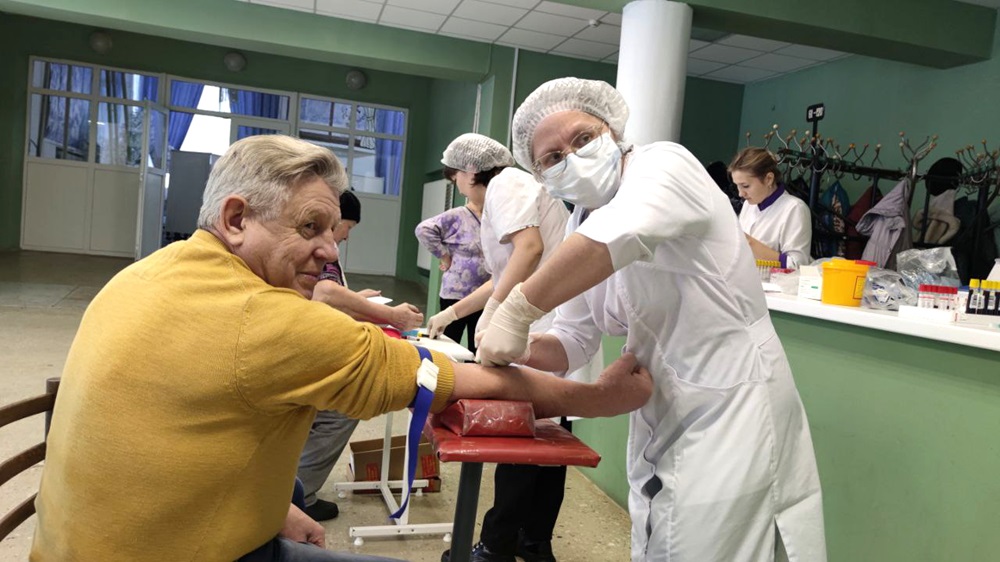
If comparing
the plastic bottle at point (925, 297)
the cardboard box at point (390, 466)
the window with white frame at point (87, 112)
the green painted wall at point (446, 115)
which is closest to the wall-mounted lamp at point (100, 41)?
the window with white frame at point (87, 112)

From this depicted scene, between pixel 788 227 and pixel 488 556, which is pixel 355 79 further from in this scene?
pixel 488 556

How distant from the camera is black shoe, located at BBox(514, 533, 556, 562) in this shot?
229cm

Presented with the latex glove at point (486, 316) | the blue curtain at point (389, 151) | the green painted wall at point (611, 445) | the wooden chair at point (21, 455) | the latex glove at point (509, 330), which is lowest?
the green painted wall at point (611, 445)

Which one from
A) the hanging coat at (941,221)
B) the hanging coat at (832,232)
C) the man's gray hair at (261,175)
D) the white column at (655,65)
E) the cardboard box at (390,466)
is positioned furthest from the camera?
the hanging coat at (832,232)

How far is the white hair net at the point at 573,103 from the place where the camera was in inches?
53.4

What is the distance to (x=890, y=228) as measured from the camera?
419cm

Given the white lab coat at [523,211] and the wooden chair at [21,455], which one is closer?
the wooden chair at [21,455]

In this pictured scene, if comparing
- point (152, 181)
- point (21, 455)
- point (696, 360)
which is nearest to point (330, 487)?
point (21, 455)

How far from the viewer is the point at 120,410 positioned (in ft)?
2.78

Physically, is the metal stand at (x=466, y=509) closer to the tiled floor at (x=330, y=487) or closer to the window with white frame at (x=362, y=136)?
the tiled floor at (x=330, y=487)

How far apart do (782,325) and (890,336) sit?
41cm

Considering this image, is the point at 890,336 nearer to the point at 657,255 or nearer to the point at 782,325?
the point at 782,325

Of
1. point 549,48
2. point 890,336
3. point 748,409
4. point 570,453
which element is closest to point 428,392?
point 570,453

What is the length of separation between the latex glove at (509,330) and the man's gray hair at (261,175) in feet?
1.28
